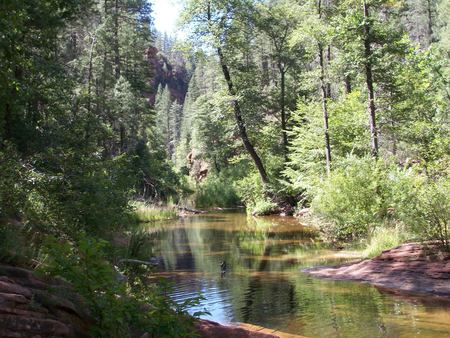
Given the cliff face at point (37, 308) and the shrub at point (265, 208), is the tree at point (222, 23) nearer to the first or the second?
the shrub at point (265, 208)

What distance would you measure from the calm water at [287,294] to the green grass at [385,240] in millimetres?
737

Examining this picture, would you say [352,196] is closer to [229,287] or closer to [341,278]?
[341,278]

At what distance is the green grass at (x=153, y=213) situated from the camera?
24.9m

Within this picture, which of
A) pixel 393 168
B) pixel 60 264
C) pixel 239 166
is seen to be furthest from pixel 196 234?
pixel 239 166

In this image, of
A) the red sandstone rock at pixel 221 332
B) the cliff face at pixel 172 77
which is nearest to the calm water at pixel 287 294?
the red sandstone rock at pixel 221 332

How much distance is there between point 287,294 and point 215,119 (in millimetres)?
19016

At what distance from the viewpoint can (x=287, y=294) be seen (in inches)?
380

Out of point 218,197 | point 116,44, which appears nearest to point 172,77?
point 218,197

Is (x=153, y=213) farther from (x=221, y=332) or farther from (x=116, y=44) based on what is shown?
(x=221, y=332)

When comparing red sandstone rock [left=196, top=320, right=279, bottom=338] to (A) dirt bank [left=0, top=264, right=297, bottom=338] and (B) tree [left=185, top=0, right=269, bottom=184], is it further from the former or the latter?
(B) tree [left=185, top=0, right=269, bottom=184]

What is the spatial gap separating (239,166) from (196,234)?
21125 mm

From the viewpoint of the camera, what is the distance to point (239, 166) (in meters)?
41.2

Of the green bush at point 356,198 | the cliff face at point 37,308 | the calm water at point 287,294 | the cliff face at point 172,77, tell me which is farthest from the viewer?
the cliff face at point 172,77

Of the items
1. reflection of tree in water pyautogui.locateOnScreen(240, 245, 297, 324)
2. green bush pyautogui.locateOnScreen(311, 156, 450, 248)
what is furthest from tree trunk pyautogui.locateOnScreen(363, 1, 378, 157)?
reflection of tree in water pyautogui.locateOnScreen(240, 245, 297, 324)
